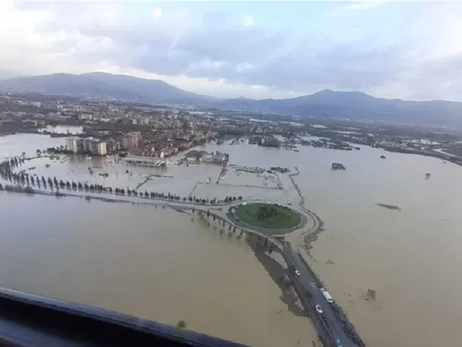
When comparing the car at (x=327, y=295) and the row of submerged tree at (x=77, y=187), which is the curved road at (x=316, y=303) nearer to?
the car at (x=327, y=295)

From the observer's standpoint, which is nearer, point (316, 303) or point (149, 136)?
point (316, 303)

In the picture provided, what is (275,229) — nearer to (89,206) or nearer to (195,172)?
(89,206)

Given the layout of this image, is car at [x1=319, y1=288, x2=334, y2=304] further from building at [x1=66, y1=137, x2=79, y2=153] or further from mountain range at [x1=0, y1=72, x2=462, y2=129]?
mountain range at [x1=0, y1=72, x2=462, y2=129]

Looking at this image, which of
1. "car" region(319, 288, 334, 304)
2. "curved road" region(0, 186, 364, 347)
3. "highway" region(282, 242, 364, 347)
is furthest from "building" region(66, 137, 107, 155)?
"car" region(319, 288, 334, 304)


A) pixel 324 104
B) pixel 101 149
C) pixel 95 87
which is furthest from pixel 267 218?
pixel 95 87

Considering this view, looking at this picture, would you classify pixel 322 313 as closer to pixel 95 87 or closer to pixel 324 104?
pixel 324 104
